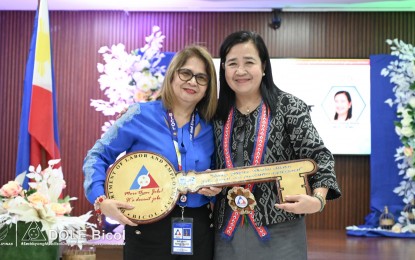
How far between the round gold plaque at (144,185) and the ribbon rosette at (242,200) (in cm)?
21

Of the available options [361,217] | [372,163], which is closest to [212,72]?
[372,163]

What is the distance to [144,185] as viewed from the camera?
70.1 inches

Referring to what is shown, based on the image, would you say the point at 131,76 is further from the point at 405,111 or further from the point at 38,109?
the point at 405,111

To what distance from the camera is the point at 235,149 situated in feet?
6.23

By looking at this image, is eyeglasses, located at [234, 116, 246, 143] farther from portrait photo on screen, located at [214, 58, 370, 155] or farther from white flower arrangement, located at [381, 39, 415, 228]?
portrait photo on screen, located at [214, 58, 370, 155]

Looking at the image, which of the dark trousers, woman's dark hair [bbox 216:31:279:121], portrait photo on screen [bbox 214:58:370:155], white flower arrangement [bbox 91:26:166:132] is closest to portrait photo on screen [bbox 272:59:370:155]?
portrait photo on screen [bbox 214:58:370:155]

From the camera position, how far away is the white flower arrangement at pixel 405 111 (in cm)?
531

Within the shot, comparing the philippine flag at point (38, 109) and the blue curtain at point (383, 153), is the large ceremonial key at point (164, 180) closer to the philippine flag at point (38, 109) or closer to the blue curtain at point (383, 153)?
the philippine flag at point (38, 109)

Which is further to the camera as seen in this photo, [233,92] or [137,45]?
[137,45]

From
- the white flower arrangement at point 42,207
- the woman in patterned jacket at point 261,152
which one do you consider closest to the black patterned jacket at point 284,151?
the woman in patterned jacket at point 261,152

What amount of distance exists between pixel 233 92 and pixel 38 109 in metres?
2.23

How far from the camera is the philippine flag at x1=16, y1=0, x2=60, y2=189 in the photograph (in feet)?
12.2

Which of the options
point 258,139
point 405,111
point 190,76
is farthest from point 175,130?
point 405,111

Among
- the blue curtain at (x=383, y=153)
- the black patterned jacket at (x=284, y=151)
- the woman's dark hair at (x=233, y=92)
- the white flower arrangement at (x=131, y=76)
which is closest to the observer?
the black patterned jacket at (x=284, y=151)
